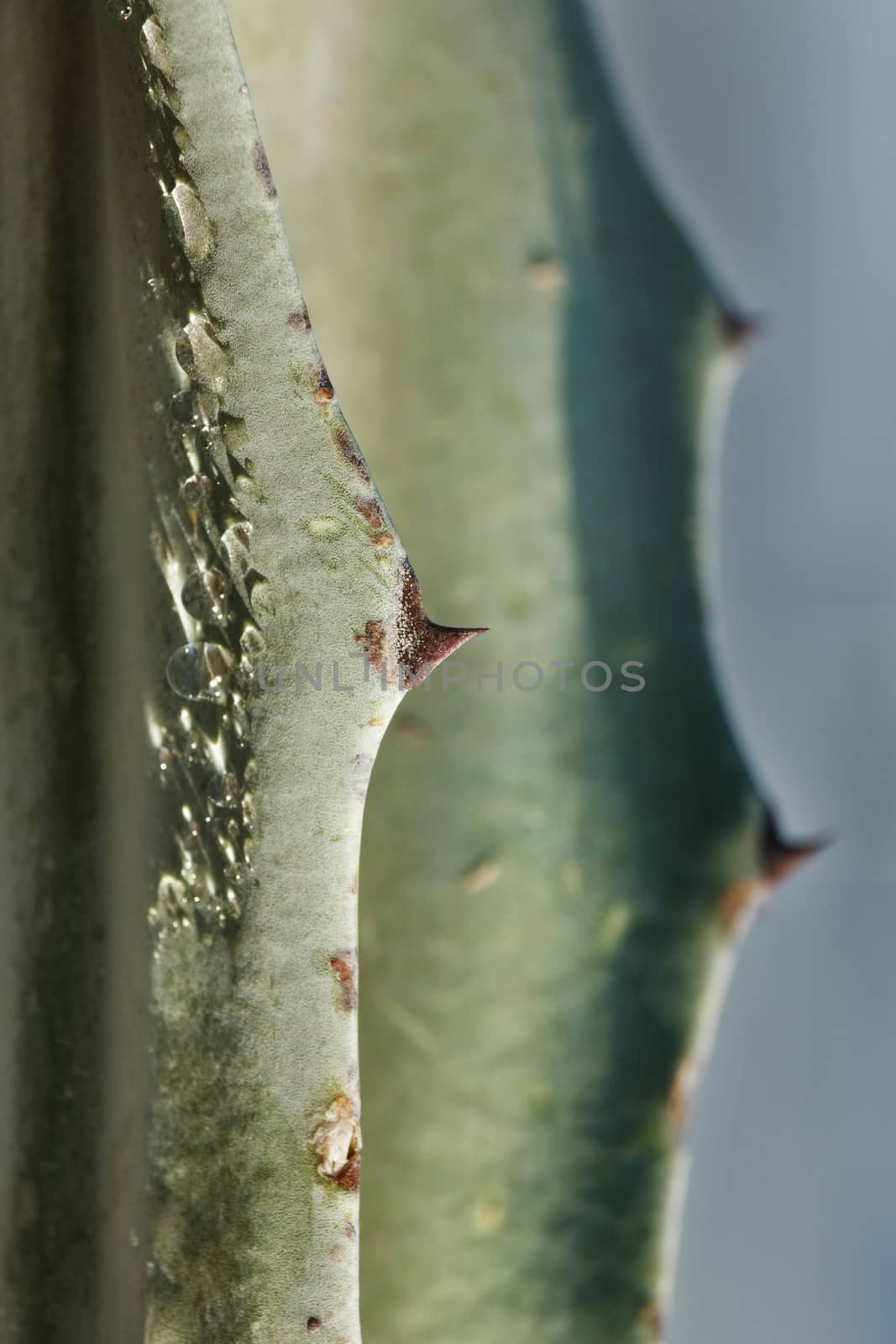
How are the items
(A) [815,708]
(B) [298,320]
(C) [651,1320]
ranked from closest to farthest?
1. (B) [298,320]
2. (C) [651,1320]
3. (A) [815,708]

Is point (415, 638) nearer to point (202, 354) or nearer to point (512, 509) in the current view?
point (202, 354)

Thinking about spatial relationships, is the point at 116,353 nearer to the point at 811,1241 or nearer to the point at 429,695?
the point at 429,695

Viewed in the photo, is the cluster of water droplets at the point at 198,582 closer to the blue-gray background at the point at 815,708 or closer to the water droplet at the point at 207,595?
the water droplet at the point at 207,595

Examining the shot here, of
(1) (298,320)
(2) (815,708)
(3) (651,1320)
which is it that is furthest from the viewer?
(2) (815,708)

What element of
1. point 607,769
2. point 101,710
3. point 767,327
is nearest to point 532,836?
point 607,769

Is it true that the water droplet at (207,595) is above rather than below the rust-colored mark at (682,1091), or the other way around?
above

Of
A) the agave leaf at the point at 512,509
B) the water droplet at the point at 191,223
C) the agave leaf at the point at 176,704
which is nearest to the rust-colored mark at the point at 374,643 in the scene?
the agave leaf at the point at 176,704

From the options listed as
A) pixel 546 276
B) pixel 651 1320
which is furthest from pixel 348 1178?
pixel 546 276
